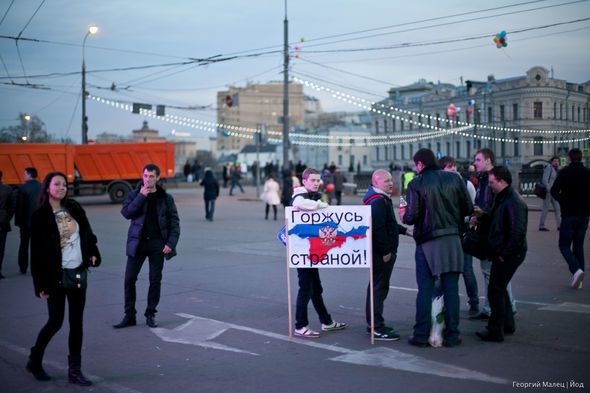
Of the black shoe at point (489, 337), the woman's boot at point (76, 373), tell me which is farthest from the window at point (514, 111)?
the woman's boot at point (76, 373)

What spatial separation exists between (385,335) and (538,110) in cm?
2640

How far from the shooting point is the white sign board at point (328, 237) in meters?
7.28

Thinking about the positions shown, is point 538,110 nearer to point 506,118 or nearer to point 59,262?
point 506,118

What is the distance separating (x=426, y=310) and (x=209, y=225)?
53.2 ft

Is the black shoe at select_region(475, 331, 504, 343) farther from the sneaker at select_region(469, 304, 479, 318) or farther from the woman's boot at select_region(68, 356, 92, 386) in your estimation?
the woman's boot at select_region(68, 356, 92, 386)

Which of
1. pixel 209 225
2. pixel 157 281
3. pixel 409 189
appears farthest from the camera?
pixel 209 225

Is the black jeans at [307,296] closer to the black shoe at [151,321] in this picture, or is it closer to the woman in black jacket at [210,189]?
the black shoe at [151,321]

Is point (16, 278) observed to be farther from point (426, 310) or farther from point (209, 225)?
point (209, 225)

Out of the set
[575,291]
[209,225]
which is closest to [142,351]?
[575,291]

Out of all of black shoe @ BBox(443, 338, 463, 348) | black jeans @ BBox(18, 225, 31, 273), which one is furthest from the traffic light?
black shoe @ BBox(443, 338, 463, 348)

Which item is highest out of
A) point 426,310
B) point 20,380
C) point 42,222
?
point 42,222

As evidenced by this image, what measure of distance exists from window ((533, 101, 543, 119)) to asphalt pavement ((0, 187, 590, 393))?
65.0 feet

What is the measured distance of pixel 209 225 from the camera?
2272 centimetres

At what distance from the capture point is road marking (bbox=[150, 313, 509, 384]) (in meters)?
6.13
